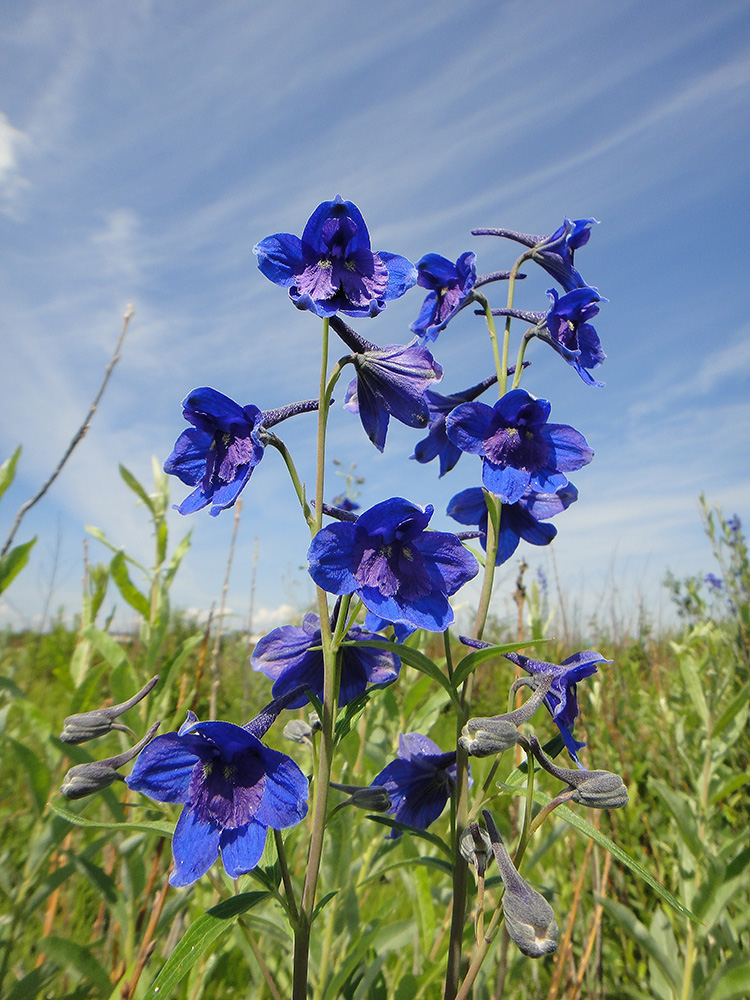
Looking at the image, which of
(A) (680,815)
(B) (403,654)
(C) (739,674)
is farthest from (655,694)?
(B) (403,654)

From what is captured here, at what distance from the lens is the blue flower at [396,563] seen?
1.20 meters

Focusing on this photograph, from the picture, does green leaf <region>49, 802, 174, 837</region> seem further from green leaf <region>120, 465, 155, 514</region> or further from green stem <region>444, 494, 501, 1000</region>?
green leaf <region>120, 465, 155, 514</region>

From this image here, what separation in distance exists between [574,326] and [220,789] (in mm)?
1365

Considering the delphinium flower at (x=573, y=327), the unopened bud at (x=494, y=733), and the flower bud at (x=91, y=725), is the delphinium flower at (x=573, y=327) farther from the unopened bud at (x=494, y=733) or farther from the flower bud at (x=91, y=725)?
the flower bud at (x=91, y=725)

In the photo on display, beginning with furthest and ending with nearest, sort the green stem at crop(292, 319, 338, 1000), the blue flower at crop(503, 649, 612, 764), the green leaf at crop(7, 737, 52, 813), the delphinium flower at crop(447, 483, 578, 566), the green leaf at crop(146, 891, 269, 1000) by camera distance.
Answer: the green leaf at crop(7, 737, 52, 813) → the delphinium flower at crop(447, 483, 578, 566) → the blue flower at crop(503, 649, 612, 764) → the green stem at crop(292, 319, 338, 1000) → the green leaf at crop(146, 891, 269, 1000)

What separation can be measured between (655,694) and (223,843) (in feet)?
15.1

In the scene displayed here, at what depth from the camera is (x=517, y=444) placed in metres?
1.49

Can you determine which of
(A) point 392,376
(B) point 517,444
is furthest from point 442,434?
(A) point 392,376

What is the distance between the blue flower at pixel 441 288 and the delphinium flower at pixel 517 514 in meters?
0.46

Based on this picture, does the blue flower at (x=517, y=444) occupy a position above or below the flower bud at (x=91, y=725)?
above

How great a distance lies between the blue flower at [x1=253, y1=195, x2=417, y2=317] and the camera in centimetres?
128

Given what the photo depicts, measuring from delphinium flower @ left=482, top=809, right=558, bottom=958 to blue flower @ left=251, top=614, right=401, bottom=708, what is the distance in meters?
0.45

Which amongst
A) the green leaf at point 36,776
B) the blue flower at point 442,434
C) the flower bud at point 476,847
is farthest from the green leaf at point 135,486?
the flower bud at point 476,847

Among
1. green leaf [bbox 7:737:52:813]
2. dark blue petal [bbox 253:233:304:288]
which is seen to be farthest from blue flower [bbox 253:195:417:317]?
green leaf [bbox 7:737:52:813]
